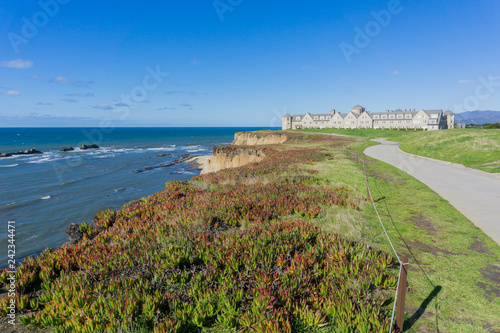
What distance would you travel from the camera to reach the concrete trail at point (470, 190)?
25.8ft

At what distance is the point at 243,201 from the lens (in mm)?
9344

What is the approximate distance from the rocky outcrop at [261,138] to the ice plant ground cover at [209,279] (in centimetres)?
4000

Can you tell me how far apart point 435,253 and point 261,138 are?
165ft

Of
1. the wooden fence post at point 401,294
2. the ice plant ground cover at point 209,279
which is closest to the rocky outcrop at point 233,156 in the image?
the ice plant ground cover at point 209,279

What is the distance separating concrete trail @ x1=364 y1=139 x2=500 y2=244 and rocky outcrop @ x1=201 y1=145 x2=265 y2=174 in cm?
1527

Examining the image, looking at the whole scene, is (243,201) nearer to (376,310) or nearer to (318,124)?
(376,310)

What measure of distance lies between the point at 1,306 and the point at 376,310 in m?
6.31

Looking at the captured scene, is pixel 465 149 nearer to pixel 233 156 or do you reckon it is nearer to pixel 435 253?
pixel 435 253

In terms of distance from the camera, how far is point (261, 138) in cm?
5553

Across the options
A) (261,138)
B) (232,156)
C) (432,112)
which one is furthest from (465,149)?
(432,112)

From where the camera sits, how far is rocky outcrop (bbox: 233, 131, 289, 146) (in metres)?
51.1

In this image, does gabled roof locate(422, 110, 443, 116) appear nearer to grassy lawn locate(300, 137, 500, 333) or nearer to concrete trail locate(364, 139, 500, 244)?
concrete trail locate(364, 139, 500, 244)

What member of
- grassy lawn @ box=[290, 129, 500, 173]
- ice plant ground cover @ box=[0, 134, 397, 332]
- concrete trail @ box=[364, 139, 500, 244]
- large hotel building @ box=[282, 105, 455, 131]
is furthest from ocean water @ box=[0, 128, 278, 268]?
large hotel building @ box=[282, 105, 455, 131]

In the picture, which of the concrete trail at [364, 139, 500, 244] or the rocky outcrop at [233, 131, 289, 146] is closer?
the concrete trail at [364, 139, 500, 244]
